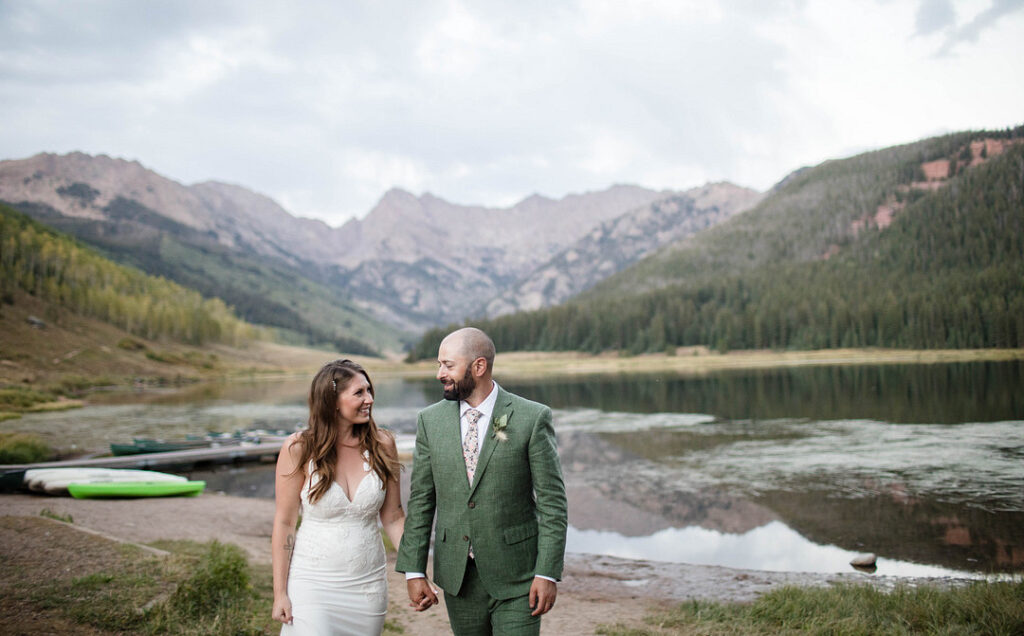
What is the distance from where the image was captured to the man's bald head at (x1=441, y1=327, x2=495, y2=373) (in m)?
4.34

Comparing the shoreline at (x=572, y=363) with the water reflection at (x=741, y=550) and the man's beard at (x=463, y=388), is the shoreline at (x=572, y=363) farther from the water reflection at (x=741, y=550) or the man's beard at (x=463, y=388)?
the man's beard at (x=463, y=388)

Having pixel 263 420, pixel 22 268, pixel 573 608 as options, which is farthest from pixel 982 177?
pixel 22 268

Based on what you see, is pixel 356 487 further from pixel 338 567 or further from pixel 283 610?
pixel 283 610

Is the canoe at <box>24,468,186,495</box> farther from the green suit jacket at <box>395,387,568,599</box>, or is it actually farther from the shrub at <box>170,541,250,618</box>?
the green suit jacket at <box>395,387,568,599</box>

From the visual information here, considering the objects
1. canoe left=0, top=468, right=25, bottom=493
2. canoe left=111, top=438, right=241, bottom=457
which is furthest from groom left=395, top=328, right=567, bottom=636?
canoe left=111, top=438, right=241, bottom=457

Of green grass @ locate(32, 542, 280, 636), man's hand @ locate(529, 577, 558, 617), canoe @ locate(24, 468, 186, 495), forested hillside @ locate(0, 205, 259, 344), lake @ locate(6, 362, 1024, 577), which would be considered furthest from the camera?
forested hillside @ locate(0, 205, 259, 344)

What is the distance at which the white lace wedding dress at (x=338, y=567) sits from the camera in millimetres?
4391

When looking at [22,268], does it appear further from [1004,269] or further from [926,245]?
[926,245]

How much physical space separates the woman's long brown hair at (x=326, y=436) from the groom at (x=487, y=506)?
1.50 ft

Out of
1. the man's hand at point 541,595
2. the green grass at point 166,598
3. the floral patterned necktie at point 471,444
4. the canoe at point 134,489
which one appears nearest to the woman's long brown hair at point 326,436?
the floral patterned necktie at point 471,444

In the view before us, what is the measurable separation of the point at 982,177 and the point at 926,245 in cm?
2136

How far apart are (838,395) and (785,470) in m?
28.4

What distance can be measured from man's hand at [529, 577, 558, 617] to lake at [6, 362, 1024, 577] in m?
12.0

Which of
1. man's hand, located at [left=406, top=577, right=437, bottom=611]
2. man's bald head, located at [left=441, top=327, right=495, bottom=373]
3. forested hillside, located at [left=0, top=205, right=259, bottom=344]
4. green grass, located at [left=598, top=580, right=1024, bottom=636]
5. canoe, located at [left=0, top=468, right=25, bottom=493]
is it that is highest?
forested hillside, located at [left=0, top=205, right=259, bottom=344]
